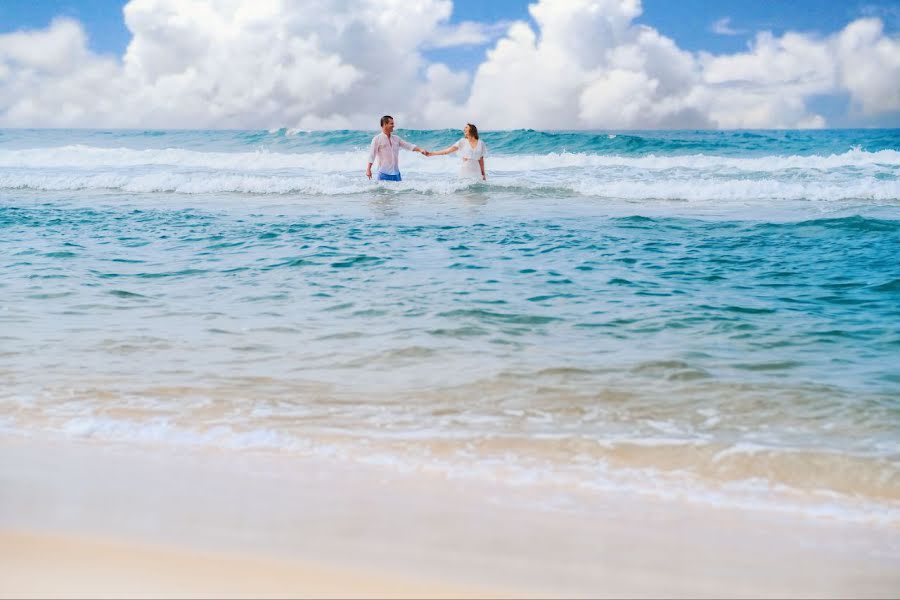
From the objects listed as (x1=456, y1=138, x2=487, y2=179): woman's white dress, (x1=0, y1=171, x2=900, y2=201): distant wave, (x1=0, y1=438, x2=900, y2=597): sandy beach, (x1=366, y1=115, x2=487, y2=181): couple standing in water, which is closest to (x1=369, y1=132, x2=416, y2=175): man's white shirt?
(x1=366, y1=115, x2=487, y2=181): couple standing in water

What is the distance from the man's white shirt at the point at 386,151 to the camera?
14.8 m

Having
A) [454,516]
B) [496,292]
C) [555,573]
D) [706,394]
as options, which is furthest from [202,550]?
[496,292]

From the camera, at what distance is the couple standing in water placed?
1464 centimetres

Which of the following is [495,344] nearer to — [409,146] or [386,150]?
[409,146]

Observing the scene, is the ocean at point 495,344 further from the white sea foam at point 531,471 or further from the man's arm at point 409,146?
the man's arm at point 409,146

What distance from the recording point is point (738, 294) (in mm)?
7281

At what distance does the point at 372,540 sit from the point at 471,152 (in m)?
13.4

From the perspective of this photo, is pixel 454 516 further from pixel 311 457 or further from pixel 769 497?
pixel 769 497

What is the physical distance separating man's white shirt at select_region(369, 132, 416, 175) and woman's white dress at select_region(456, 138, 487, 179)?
3.93 feet

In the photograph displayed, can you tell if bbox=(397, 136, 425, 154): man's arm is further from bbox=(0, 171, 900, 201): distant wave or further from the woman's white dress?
bbox=(0, 171, 900, 201): distant wave

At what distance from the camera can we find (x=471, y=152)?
51.2 feet

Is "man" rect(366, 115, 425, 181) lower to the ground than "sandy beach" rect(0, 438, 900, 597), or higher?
higher

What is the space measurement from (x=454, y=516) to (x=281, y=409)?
1628 millimetres

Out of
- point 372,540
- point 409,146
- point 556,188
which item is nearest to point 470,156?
point 409,146
